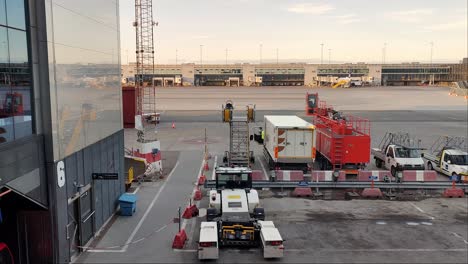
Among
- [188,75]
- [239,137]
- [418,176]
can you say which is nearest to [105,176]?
[239,137]

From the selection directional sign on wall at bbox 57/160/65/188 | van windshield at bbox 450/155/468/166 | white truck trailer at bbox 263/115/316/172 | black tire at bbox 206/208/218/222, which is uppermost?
directional sign on wall at bbox 57/160/65/188

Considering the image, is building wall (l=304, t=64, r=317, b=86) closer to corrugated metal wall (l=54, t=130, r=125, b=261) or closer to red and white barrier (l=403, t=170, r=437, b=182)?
red and white barrier (l=403, t=170, r=437, b=182)

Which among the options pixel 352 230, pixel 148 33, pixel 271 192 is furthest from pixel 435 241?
pixel 148 33

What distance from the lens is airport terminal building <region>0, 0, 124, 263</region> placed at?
10789mm

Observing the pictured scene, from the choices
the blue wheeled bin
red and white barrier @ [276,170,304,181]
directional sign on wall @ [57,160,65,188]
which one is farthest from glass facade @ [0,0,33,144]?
red and white barrier @ [276,170,304,181]

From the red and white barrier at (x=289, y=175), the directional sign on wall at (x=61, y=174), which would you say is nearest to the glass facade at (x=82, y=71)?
the directional sign on wall at (x=61, y=174)

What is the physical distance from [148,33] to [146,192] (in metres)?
15.6

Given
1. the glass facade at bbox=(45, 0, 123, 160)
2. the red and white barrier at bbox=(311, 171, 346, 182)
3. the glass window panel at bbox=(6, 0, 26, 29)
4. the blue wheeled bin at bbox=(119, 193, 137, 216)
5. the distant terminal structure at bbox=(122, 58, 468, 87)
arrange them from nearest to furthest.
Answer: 1. the glass window panel at bbox=(6, 0, 26, 29)
2. the glass facade at bbox=(45, 0, 123, 160)
3. the blue wheeled bin at bbox=(119, 193, 137, 216)
4. the red and white barrier at bbox=(311, 171, 346, 182)
5. the distant terminal structure at bbox=(122, 58, 468, 87)

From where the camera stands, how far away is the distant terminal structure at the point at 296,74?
173 m

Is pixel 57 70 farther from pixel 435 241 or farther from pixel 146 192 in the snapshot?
pixel 435 241

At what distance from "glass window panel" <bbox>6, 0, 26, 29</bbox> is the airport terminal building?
0.08ft

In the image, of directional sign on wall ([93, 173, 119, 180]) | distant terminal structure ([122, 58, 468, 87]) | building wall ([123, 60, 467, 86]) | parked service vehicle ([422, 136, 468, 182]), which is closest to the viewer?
directional sign on wall ([93, 173, 119, 180])

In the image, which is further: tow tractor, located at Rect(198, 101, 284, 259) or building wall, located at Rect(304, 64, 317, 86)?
building wall, located at Rect(304, 64, 317, 86)

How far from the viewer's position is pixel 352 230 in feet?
55.3
